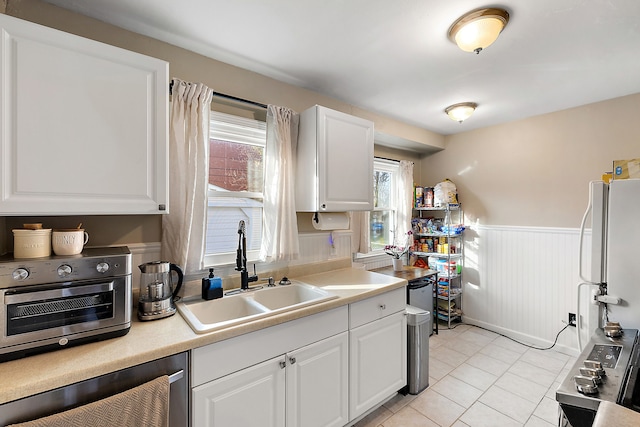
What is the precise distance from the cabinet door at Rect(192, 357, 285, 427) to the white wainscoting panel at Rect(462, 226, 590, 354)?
2.91 metres

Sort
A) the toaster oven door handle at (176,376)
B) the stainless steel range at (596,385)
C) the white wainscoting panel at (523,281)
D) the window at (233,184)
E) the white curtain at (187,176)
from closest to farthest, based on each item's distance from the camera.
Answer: the stainless steel range at (596,385) < the toaster oven door handle at (176,376) < the white curtain at (187,176) < the window at (233,184) < the white wainscoting panel at (523,281)

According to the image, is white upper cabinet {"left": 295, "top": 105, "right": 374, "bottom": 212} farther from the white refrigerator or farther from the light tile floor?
the light tile floor

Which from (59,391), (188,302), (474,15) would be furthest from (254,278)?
(474,15)

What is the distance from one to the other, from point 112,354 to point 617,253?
239cm

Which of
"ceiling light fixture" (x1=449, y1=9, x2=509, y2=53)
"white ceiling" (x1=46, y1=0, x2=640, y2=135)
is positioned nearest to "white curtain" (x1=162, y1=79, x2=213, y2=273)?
"white ceiling" (x1=46, y1=0, x2=640, y2=135)

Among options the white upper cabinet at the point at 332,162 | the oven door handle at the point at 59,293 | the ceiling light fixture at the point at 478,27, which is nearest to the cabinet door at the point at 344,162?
the white upper cabinet at the point at 332,162

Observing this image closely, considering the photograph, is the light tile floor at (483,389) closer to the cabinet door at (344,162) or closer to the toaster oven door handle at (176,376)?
the toaster oven door handle at (176,376)

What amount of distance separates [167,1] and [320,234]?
1.76 metres

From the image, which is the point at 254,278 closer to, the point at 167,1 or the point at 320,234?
the point at 320,234

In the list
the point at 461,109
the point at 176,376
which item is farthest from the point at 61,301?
the point at 461,109

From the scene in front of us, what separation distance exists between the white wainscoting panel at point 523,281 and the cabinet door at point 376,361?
1.84 metres

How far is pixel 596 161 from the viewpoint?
8.40ft

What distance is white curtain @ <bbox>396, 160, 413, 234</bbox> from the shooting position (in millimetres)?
3525

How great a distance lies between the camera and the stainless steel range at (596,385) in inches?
33.1
